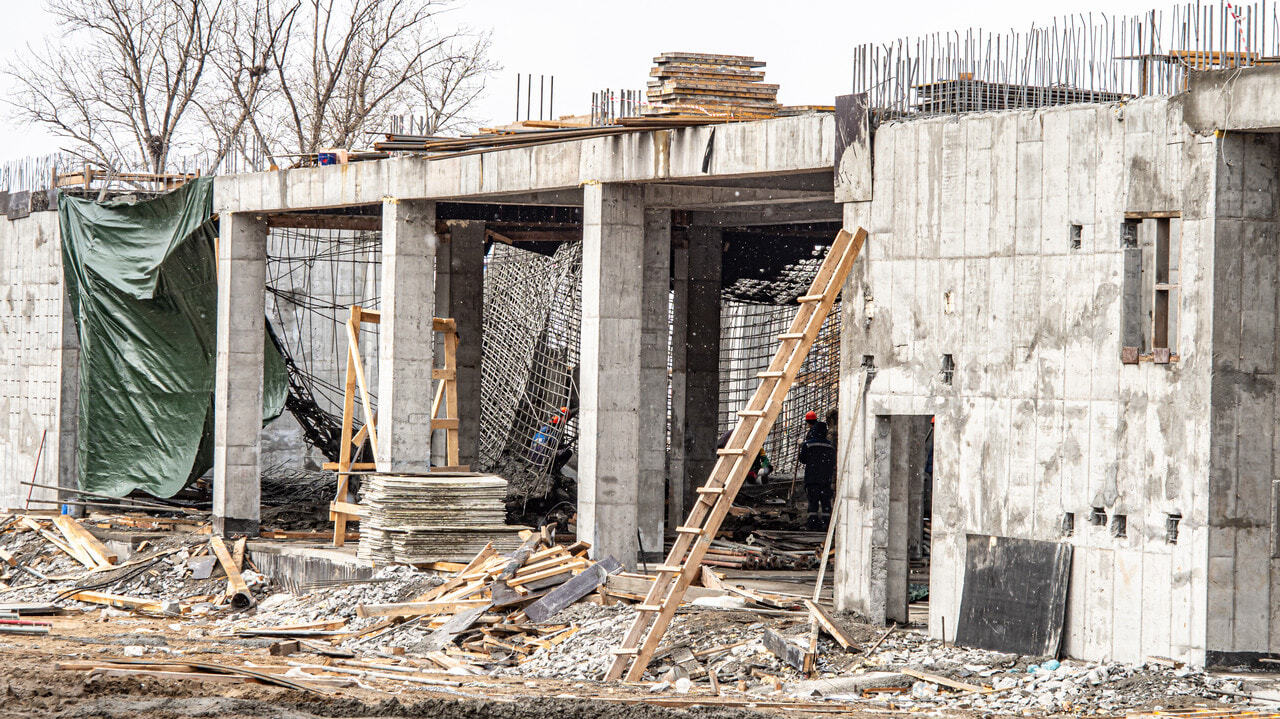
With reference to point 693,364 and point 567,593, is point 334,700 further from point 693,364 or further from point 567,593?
point 693,364

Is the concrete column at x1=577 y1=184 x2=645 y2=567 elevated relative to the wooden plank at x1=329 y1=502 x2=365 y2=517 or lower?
elevated

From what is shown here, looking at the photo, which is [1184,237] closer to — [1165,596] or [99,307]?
[1165,596]

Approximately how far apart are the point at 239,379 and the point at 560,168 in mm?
7330

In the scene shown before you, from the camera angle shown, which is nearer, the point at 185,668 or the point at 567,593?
the point at 185,668

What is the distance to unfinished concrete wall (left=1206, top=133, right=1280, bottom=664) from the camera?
37.7ft

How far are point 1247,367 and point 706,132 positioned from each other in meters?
5.96

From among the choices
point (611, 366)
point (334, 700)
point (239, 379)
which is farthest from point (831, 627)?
point (239, 379)

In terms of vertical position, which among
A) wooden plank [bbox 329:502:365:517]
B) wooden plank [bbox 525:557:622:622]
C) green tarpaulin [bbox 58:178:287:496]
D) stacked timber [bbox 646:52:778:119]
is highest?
stacked timber [bbox 646:52:778:119]

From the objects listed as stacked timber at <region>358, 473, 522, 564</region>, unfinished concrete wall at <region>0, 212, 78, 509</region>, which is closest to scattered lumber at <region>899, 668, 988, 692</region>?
stacked timber at <region>358, 473, 522, 564</region>

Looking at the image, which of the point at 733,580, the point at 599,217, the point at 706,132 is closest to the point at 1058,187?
the point at 706,132

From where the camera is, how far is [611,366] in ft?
56.1

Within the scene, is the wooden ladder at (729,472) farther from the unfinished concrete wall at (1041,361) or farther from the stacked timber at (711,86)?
the stacked timber at (711,86)

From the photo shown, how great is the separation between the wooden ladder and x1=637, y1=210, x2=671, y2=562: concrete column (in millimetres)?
5797

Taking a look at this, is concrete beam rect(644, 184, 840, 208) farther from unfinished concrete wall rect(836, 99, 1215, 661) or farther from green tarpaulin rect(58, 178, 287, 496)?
green tarpaulin rect(58, 178, 287, 496)
